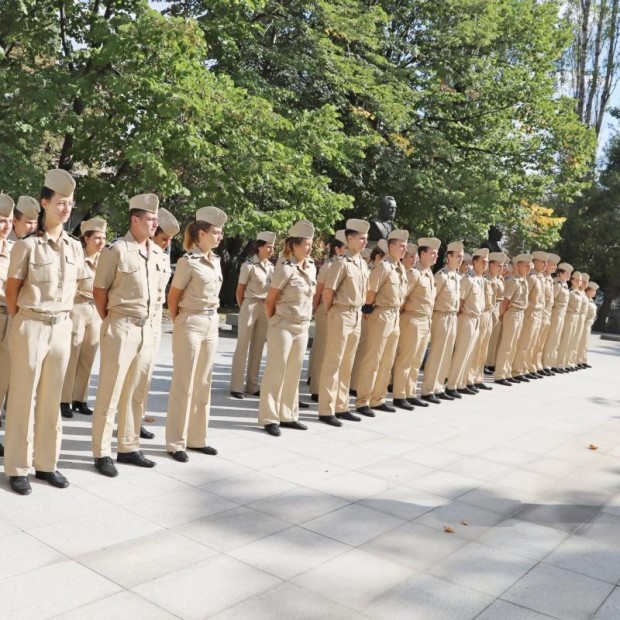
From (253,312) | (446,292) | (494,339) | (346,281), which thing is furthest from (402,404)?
(494,339)

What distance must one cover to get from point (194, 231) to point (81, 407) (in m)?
2.39

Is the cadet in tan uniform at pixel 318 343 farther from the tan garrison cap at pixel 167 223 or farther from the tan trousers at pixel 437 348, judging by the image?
the tan garrison cap at pixel 167 223

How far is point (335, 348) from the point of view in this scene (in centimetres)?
757

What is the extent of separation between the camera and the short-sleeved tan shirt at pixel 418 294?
343 inches

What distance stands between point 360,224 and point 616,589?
4.27m

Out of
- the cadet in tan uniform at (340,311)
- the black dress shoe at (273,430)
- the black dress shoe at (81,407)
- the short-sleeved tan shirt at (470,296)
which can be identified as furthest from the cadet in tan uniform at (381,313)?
the black dress shoe at (81,407)

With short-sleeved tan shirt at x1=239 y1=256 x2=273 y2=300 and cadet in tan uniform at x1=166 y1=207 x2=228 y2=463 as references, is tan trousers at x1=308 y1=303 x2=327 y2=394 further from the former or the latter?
cadet in tan uniform at x1=166 y1=207 x2=228 y2=463

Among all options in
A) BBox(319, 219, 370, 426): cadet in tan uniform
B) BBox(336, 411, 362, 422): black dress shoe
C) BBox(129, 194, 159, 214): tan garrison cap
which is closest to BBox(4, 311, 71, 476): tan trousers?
BBox(129, 194, 159, 214): tan garrison cap

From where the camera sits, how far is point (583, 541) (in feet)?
15.9

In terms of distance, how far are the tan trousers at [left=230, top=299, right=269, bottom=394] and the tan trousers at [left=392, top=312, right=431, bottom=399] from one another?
1.70 metres

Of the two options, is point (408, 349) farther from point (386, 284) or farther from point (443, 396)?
point (443, 396)

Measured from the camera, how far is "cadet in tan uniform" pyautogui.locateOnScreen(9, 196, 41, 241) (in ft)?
18.5

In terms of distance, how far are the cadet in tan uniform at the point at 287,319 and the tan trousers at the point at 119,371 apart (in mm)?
1652

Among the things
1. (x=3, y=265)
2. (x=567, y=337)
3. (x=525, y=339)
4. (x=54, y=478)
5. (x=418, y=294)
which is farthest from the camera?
(x=567, y=337)
